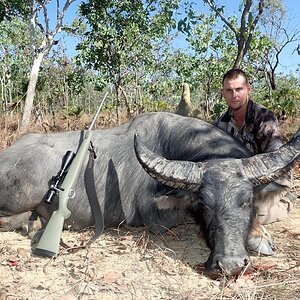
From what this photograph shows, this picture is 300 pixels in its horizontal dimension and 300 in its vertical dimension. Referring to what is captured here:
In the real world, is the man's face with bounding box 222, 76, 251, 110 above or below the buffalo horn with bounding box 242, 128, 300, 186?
above

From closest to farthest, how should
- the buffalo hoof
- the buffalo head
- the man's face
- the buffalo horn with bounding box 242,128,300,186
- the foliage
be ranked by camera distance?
the buffalo head → the buffalo horn with bounding box 242,128,300,186 → the buffalo hoof → the man's face → the foliage

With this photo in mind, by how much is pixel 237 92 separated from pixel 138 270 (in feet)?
7.94

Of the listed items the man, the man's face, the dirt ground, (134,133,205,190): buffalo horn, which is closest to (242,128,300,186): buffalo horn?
(134,133,205,190): buffalo horn

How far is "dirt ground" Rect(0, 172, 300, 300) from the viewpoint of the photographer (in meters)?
3.19

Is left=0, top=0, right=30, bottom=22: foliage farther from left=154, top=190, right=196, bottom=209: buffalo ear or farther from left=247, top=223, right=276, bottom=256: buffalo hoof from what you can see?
left=247, top=223, right=276, bottom=256: buffalo hoof

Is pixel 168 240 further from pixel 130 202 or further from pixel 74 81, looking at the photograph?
pixel 74 81

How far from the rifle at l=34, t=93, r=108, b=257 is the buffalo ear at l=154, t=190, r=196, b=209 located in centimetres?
80

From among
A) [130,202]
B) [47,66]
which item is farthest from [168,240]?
[47,66]

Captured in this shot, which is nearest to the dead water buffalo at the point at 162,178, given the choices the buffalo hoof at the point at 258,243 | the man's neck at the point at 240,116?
the buffalo hoof at the point at 258,243

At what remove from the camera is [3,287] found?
3.31m

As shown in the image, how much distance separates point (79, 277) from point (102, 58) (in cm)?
1125

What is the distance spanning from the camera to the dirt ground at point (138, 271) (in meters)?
3.19

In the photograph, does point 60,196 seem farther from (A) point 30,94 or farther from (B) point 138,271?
(A) point 30,94

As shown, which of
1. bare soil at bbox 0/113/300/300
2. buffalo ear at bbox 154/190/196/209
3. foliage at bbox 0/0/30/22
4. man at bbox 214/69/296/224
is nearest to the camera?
bare soil at bbox 0/113/300/300
